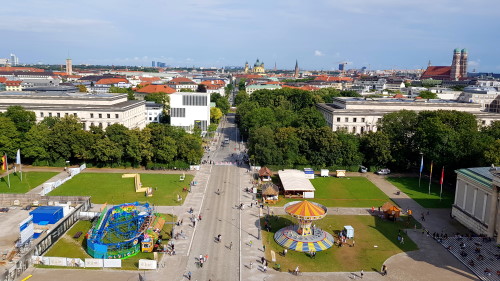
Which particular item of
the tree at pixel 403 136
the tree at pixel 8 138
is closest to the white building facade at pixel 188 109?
the tree at pixel 8 138

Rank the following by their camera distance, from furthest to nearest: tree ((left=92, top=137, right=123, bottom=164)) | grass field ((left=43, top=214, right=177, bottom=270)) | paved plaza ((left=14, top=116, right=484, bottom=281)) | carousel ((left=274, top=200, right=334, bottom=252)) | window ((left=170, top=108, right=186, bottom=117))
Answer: window ((left=170, top=108, right=186, bottom=117))
tree ((left=92, top=137, right=123, bottom=164))
carousel ((left=274, top=200, right=334, bottom=252))
grass field ((left=43, top=214, right=177, bottom=270))
paved plaza ((left=14, top=116, right=484, bottom=281))

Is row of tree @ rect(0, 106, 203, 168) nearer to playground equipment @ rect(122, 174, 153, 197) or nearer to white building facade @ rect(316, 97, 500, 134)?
playground equipment @ rect(122, 174, 153, 197)

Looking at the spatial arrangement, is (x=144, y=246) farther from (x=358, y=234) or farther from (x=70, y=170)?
(x=70, y=170)

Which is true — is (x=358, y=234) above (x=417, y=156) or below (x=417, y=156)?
below

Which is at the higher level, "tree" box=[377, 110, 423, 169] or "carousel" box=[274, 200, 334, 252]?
"tree" box=[377, 110, 423, 169]

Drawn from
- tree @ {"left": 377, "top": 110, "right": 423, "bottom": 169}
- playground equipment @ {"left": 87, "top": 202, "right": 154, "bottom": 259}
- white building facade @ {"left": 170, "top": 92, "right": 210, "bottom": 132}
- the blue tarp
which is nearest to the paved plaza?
playground equipment @ {"left": 87, "top": 202, "right": 154, "bottom": 259}

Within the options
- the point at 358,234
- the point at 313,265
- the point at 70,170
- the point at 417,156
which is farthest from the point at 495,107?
the point at 70,170

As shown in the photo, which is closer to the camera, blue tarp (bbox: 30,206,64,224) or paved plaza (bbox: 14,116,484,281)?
paved plaza (bbox: 14,116,484,281)
